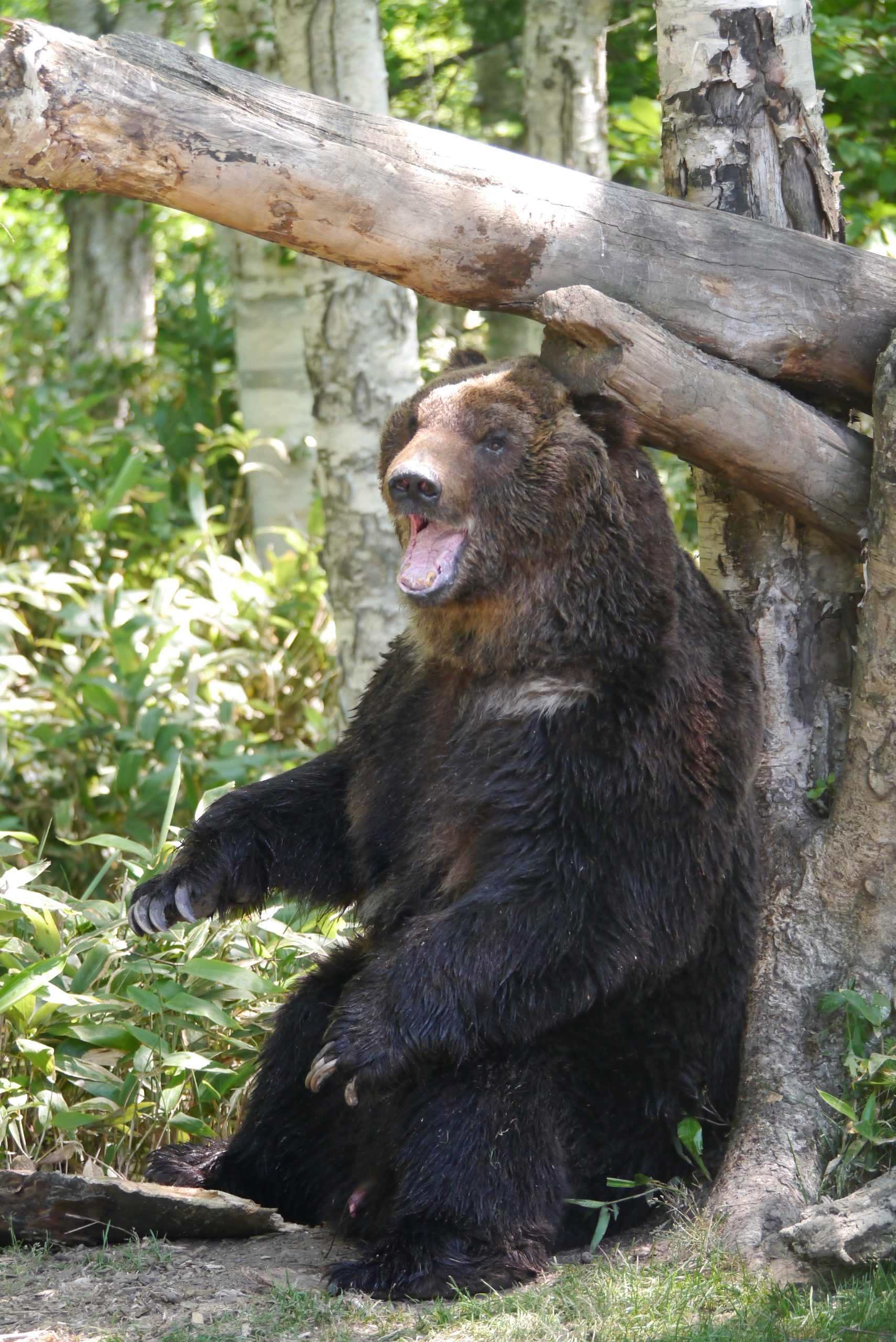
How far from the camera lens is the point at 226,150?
3158 millimetres

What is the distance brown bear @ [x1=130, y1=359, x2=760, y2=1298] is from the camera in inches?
128

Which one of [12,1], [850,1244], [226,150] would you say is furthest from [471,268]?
[12,1]

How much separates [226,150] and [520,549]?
44.5 inches

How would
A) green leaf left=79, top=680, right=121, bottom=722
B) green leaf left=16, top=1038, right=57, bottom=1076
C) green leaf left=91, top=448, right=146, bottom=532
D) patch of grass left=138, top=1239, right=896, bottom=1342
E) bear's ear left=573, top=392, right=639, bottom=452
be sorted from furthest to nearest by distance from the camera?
green leaf left=91, top=448, right=146, bottom=532, green leaf left=79, top=680, right=121, bottom=722, green leaf left=16, top=1038, right=57, bottom=1076, bear's ear left=573, top=392, right=639, bottom=452, patch of grass left=138, top=1239, right=896, bottom=1342

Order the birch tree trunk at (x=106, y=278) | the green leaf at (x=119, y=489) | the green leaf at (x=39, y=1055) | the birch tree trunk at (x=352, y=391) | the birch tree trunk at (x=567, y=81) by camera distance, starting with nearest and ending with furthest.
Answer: the green leaf at (x=39, y=1055), the birch tree trunk at (x=352, y=391), the birch tree trunk at (x=567, y=81), the green leaf at (x=119, y=489), the birch tree trunk at (x=106, y=278)

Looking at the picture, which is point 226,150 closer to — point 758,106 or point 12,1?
point 758,106

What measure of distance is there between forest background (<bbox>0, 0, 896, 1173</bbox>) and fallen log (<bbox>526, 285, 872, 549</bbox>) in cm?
135

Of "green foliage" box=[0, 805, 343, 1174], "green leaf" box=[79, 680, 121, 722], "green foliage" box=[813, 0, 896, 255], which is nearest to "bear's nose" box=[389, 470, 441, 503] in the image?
"green foliage" box=[0, 805, 343, 1174]

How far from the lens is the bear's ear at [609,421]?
11.2 feet

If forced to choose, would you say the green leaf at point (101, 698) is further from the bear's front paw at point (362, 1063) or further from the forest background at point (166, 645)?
the bear's front paw at point (362, 1063)

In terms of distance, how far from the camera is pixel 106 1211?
136 inches

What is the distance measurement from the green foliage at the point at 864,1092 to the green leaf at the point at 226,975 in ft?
5.44

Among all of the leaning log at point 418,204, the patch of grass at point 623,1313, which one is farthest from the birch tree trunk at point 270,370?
the patch of grass at point 623,1313

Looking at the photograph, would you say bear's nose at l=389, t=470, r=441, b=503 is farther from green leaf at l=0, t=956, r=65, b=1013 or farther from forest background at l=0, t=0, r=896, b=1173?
green leaf at l=0, t=956, r=65, b=1013
